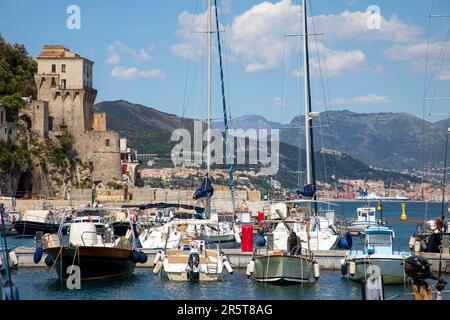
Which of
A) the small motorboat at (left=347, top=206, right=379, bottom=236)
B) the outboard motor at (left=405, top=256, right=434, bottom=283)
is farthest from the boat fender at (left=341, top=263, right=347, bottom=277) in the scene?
the small motorboat at (left=347, top=206, right=379, bottom=236)

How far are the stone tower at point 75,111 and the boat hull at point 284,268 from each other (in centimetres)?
6221

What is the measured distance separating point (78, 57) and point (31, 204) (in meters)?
25.7

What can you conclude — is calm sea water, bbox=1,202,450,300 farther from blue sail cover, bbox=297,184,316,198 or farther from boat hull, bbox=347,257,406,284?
blue sail cover, bbox=297,184,316,198

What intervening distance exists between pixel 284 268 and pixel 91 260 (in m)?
6.10

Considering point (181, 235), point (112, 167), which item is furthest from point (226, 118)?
point (112, 167)

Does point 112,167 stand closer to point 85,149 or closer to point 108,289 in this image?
point 85,149

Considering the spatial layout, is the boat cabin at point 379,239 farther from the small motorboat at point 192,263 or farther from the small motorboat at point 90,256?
the small motorboat at point 90,256

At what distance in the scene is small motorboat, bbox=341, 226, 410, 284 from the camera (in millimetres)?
25422

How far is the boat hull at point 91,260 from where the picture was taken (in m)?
26.0

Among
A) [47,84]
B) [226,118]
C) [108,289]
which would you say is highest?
[47,84]

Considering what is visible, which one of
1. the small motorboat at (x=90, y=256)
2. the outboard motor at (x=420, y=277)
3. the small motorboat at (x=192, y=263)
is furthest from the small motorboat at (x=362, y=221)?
the outboard motor at (x=420, y=277)
